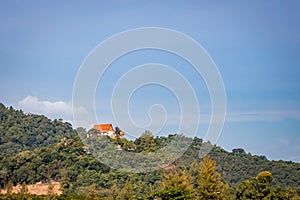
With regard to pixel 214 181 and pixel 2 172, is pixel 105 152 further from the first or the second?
pixel 214 181

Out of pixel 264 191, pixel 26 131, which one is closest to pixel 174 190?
pixel 264 191

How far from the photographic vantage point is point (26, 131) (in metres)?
60.1

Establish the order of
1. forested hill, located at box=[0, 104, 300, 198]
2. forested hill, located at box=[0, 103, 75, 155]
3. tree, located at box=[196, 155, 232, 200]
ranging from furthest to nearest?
1. forested hill, located at box=[0, 103, 75, 155]
2. forested hill, located at box=[0, 104, 300, 198]
3. tree, located at box=[196, 155, 232, 200]

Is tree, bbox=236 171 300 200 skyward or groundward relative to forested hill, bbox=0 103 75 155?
groundward

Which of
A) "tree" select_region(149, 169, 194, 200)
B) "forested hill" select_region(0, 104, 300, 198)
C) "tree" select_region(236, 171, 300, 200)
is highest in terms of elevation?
"forested hill" select_region(0, 104, 300, 198)

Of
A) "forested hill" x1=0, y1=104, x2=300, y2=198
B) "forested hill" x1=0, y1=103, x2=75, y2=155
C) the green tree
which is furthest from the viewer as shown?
"forested hill" x1=0, y1=103, x2=75, y2=155

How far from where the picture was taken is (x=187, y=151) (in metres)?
40.3

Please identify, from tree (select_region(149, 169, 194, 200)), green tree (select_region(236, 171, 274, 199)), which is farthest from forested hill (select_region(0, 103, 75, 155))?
tree (select_region(149, 169, 194, 200))

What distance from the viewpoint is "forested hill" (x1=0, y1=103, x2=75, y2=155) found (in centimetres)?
5544

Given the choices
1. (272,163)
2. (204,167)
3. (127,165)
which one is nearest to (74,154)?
(127,165)

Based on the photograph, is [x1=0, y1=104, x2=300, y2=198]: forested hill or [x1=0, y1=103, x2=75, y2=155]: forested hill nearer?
[x1=0, y1=104, x2=300, y2=198]: forested hill

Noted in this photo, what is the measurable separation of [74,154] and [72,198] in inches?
591

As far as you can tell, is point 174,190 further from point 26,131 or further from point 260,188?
point 26,131

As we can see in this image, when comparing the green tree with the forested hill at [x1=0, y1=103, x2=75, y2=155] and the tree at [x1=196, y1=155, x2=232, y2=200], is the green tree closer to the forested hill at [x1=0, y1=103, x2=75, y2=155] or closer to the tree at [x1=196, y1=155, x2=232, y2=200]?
the tree at [x1=196, y1=155, x2=232, y2=200]
